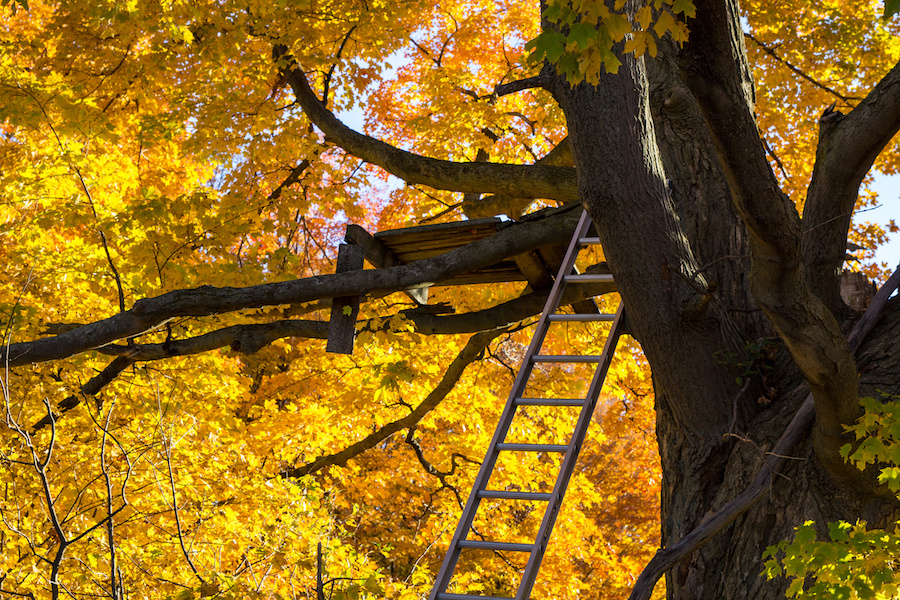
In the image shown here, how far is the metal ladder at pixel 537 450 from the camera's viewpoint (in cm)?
320

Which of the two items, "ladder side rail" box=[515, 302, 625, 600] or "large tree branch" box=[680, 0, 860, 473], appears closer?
"large tree branch" box=[680, 0, 860, 473]

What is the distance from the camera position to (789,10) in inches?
308

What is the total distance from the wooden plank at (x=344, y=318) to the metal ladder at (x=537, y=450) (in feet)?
3.58

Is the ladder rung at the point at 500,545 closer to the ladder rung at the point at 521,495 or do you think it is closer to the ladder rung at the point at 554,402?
the ladder rung at the point at 521,495

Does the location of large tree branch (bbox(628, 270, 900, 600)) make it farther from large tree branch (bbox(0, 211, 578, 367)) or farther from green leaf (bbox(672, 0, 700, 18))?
green leaf (bbox(672, 0, 700, 18))

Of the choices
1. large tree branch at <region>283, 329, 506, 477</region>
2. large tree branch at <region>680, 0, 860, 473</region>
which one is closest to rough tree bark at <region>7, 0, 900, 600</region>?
large tree branch at <region>680, 0, 860, 473</region>

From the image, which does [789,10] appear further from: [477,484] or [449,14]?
[477,484]

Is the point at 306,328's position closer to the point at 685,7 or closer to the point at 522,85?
the point at 522,85

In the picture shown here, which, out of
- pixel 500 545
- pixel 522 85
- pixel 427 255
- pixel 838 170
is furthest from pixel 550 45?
pixel 427 255

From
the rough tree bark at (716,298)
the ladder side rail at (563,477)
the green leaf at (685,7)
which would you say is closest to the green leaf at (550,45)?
the green leaf at (685,7)

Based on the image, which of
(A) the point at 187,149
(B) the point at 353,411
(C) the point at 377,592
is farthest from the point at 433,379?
(C) the point at 377,592

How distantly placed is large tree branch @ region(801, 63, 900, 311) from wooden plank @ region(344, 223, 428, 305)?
2.23m

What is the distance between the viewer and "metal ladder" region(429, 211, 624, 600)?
3201mm

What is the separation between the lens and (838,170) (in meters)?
3.39
